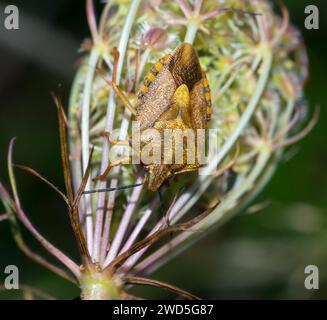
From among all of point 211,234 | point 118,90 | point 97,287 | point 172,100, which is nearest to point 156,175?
point 172,100

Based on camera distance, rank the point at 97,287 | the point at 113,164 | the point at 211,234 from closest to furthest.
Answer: the point at 97,287 → the point at 113,164 → the point at 211,234

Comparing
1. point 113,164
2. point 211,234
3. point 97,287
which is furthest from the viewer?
point 211,234

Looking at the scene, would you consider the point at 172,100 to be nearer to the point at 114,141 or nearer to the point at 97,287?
the point at 114,141

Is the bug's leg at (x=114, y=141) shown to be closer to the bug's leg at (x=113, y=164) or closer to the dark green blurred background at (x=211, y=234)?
the bug's leg at (x=113, y=164)

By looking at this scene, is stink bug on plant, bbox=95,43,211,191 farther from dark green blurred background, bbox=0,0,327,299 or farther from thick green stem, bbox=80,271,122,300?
dark green blurred background, bbox=0,0,327,299

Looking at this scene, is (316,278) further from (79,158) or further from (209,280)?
(79,158)
